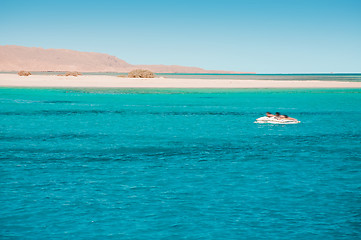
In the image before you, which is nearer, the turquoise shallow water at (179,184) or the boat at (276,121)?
the turquoise shallow water at (179,184)

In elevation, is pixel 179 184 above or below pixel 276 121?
below

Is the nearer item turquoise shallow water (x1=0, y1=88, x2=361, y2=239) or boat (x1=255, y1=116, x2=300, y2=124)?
turquoise shallow water (x1=0, y1=88, x2=361, y2=239)

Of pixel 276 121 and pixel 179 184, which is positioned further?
pixel 276 121

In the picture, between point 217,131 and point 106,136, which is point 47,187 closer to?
point 106,136

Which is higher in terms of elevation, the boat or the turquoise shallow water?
the boat

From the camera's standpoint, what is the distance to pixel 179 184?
49.1 feet

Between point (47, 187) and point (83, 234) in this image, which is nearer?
point (83, 234)

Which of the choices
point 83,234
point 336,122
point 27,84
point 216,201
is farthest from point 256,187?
point 27,84

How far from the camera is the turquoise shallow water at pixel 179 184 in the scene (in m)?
11.3

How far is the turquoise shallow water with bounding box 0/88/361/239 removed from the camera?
1134cm

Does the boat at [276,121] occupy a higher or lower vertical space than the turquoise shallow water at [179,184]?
higher

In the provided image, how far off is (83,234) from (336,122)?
87.2 feet

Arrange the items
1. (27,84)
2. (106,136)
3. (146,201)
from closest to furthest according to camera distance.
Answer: (146,201)
(106,136)
(27,84)

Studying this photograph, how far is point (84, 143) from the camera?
23.5 m
